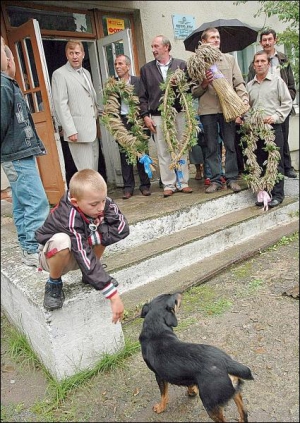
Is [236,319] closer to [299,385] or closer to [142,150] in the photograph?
[299,385]

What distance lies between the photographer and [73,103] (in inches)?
174

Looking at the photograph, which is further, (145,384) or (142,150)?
(142,150)

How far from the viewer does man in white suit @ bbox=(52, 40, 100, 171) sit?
14.0 feet

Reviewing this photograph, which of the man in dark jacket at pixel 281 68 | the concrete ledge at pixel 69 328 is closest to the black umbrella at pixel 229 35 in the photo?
the man in dark jacket at pixel 281 68

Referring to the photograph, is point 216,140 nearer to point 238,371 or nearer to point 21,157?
point 21,157

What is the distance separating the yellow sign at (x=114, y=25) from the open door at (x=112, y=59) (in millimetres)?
396

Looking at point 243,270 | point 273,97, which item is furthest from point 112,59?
point 243,270

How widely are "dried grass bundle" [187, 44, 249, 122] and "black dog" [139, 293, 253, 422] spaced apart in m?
2.93

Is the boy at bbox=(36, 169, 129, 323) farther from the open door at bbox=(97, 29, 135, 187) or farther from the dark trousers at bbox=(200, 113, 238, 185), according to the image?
the open door at bbox=(97, 29, 135, 187)

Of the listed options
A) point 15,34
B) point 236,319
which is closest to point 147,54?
point 15,34

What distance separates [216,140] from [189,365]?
3.39 metres

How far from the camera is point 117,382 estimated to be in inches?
95.6

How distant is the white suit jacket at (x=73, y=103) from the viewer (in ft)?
14.0

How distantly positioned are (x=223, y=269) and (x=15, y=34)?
3789 millimetres
